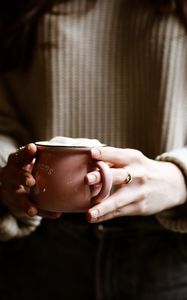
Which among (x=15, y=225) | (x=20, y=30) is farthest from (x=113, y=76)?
(x=15, y=225)

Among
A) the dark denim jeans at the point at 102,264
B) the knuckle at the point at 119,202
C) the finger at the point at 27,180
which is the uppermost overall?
the finger at the point at 27,180

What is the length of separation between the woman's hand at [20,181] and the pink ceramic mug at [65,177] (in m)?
0.01

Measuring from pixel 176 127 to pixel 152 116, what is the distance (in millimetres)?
41

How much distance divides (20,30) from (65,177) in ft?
1.27

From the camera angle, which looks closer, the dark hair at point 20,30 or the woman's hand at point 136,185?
the woman's hand at point 136,185

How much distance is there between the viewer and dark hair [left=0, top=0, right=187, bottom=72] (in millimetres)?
875

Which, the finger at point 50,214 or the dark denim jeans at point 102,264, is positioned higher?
the finger at point 50,214

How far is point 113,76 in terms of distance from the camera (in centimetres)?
85

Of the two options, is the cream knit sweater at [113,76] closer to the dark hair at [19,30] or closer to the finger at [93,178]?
the dark hair at [19,30]

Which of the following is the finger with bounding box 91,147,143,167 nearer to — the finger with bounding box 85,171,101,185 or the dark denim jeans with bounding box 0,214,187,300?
the finger with bounding box 85,171,101,185

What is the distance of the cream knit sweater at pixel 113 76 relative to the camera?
81 centimetres

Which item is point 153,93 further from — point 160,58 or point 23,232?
point 23,232

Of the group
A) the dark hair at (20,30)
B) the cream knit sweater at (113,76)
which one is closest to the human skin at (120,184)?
the cream knit sweater at (113,76)

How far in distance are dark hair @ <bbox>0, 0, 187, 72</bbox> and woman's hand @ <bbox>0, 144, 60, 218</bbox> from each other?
28cm
